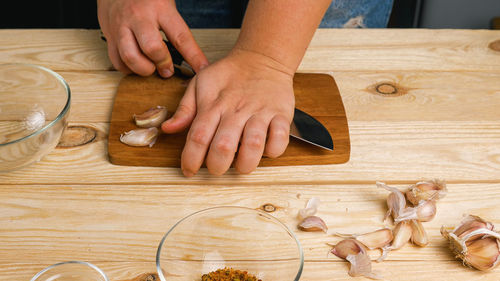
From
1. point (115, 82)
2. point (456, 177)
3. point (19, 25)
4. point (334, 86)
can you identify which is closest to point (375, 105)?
point (334, 86)

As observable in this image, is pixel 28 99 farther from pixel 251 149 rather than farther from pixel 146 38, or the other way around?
pixel 251 149

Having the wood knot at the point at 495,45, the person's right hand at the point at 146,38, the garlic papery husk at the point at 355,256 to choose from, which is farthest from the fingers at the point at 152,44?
the wood knot at the point at 495,45

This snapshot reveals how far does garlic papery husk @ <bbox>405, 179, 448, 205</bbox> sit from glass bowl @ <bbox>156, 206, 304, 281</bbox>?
216 mm

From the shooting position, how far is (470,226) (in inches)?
25.8

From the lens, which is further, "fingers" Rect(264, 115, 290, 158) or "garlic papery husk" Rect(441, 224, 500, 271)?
"fingers" Rect(264, 115, 290, 158)

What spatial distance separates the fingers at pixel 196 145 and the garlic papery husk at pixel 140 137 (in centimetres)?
7

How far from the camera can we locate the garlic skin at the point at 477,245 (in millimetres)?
628

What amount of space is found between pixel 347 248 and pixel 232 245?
0.50ft

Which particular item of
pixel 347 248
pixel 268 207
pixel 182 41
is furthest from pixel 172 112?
pixel 347 248

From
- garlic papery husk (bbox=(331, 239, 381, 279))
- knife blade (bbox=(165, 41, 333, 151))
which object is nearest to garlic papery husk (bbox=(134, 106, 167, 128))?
knife blade (bbox=(165, 41, 333, 151))

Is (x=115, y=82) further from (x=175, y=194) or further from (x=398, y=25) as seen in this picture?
(x=398, y=25)

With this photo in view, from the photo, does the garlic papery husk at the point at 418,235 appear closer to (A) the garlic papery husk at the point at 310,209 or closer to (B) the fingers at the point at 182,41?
(A) the garlic papery husk at the point at 310,209

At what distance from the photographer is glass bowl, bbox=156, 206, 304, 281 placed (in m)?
0.60

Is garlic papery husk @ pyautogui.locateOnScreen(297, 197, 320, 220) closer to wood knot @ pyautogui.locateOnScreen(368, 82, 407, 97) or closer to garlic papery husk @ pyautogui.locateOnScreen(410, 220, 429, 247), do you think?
garlic papery husk @ pyautogui.locateOnScreen(410, 220, 429, 247)
